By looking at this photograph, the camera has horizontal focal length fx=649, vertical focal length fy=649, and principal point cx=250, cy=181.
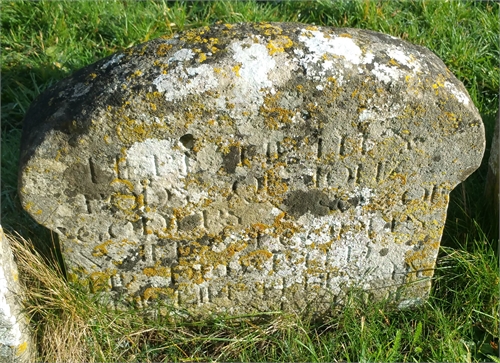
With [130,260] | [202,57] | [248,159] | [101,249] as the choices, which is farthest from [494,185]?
[101,249]

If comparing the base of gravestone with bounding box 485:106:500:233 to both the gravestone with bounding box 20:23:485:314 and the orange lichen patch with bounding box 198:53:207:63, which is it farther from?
the orange lichen patch with bounding box 198:53:207:63

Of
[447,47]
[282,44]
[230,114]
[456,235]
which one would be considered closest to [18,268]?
[230,114]

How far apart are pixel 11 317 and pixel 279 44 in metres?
1.64

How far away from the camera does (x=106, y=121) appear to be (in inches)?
102

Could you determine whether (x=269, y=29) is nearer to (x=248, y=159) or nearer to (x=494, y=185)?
(x=248, y=159)

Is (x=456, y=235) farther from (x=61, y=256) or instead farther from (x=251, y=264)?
(x=61, y=256)

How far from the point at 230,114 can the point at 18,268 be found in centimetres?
130

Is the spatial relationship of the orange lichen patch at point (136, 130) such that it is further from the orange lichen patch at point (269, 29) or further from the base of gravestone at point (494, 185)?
the base of gravestone at point (494, 185)

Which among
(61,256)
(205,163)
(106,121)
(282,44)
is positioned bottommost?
(61,256)

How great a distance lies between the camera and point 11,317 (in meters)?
2.82

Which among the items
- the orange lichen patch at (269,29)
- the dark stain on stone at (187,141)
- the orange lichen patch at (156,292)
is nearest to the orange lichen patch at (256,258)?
the orange lichen patch at (156,292)

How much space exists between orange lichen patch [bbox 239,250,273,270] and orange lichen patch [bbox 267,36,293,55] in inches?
38.1

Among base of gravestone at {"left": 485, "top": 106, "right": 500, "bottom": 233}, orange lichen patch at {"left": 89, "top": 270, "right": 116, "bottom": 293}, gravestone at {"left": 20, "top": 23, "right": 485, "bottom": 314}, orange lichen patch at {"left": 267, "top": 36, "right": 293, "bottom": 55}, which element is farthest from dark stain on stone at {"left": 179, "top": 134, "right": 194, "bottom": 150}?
base of gravestone at {"left": 485, "top": 106, "right": 500, "bottom": 233}

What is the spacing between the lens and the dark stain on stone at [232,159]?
A: 8.88 ft
